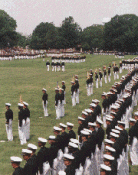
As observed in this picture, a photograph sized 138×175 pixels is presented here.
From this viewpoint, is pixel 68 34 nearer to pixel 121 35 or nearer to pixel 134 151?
pixel 121 35

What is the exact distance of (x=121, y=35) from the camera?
9150 centimetres

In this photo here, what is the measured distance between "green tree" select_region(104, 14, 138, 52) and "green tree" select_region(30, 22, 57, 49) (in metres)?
22.6

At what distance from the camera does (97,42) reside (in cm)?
11662

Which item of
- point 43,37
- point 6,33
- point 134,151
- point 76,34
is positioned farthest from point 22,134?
point 43,37

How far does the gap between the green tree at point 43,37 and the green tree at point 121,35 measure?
74.2ft

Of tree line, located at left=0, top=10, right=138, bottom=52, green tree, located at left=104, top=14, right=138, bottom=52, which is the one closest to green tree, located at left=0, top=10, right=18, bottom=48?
tree line, located at left=0, top=10, right=138, bottom=52

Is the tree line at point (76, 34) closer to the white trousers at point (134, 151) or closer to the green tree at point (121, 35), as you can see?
the green tree at point (121, 35)

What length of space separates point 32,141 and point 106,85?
1612cm

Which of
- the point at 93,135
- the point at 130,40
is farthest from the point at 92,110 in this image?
the point at 130,40

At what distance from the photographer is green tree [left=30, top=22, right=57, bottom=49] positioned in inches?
4182

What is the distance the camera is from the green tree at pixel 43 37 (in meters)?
106

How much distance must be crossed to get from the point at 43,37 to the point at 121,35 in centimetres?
4430

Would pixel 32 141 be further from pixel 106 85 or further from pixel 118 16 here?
pixel 118 16

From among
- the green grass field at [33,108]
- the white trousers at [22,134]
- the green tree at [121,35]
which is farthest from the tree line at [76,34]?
the white trousers at [22,134]
